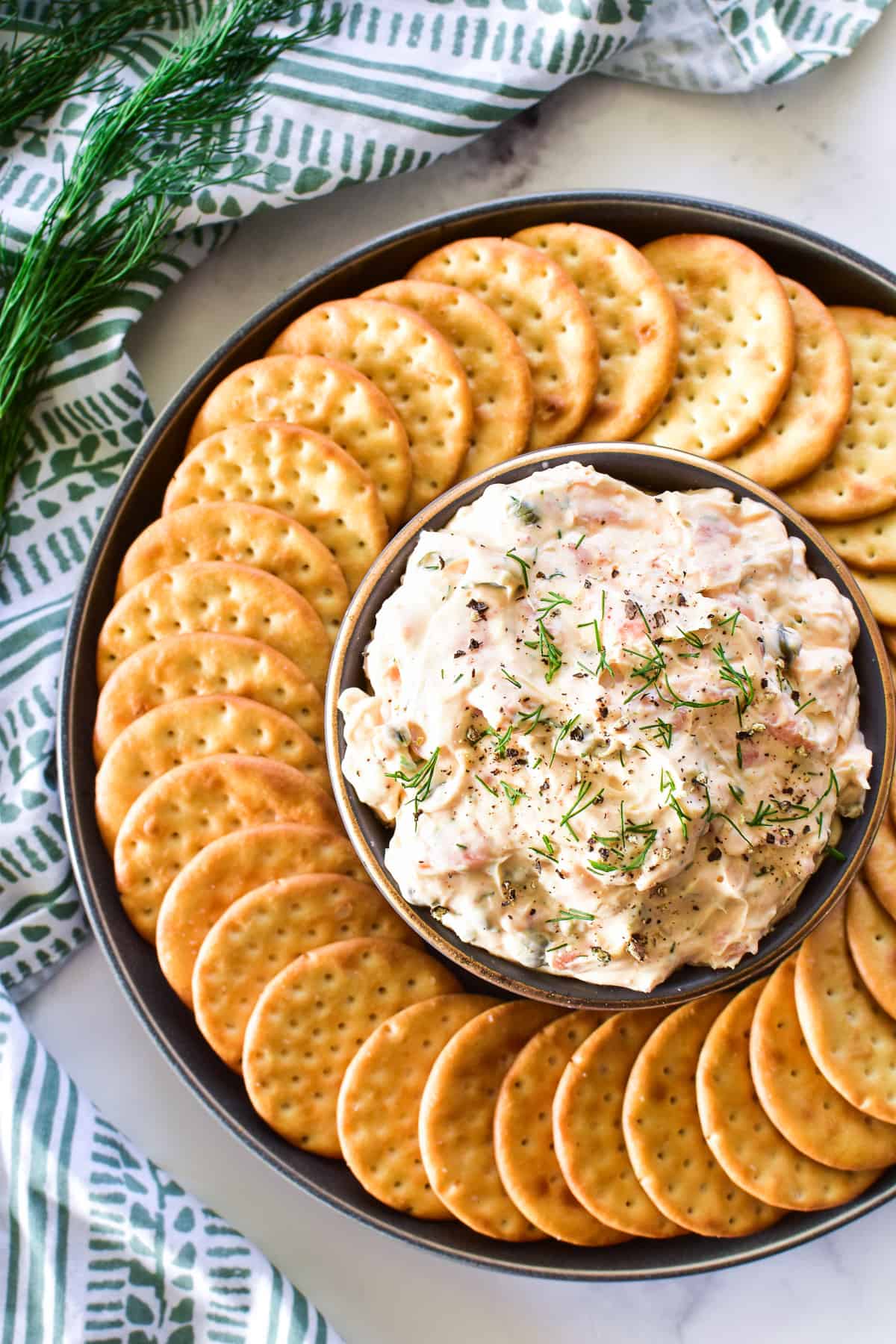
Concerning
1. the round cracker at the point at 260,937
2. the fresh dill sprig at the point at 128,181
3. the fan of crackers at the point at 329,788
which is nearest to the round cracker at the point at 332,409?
the fan of crackers at the point at 329,788

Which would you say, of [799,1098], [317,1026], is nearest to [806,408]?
[799,1098]

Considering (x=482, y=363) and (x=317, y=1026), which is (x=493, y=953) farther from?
(x=482, y=363)

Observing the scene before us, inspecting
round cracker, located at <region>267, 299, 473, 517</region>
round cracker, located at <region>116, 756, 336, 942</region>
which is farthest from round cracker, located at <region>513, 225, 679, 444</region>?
round cracker, located at <region>116, 756, 336, 942</region>

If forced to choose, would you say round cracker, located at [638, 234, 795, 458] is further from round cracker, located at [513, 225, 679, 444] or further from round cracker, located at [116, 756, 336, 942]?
round cracker, located at [116, 756, 336, 942]

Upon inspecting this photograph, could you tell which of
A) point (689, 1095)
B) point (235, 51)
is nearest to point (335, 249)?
point (235, 51)

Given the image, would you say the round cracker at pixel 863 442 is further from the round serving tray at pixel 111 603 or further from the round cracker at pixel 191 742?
the round cracker at pixel 191 742

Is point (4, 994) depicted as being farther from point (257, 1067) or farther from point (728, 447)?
point (728, 447)
